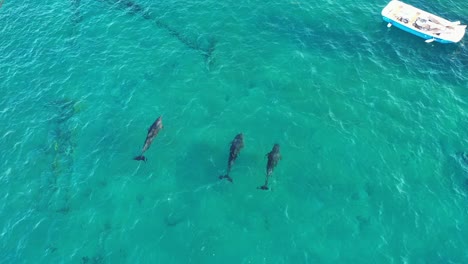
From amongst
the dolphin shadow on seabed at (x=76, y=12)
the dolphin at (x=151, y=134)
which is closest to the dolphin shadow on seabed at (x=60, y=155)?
the dolphin at (x=151, y=134)

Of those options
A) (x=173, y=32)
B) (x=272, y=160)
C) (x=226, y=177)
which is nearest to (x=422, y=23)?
(x=272, y=160)

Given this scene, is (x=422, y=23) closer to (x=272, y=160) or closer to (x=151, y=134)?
(x=272, y=160)

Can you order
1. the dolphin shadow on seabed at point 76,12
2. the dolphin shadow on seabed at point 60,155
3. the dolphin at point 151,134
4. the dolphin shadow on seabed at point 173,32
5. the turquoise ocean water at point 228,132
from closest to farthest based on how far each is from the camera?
the turquoise ocean water at point 228,132, the dolphin shadow on seabed at point 60,155, the dolphin at point 151,134, the dolphin shadow on seabed at point 173,32, the dolphin shadow on seabed at point 76,12

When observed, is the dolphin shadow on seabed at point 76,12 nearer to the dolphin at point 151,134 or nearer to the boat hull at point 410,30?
the dolphin at point 151,134

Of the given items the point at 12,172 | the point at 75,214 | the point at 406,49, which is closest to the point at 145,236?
the point at 75,214

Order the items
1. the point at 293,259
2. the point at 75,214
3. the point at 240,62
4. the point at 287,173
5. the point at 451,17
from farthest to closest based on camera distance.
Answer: the point at 451,17, the point at 240,62, the point at 287,173, the point at 75,214, the point at 293,259

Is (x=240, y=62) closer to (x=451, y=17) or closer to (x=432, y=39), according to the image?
(x=432, y=39)
